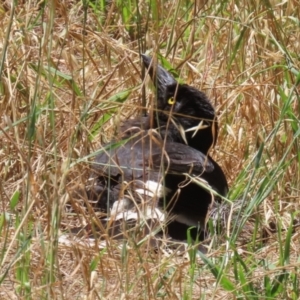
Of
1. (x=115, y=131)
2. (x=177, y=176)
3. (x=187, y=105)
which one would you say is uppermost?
(x=115, y=131)

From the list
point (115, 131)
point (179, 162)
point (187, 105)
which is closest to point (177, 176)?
point (179, 162)

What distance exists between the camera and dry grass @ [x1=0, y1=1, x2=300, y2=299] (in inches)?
110

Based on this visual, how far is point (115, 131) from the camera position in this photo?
3.33 metres

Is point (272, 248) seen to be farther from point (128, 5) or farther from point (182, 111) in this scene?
point (128, 5)

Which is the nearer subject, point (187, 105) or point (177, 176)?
point (177, 176)

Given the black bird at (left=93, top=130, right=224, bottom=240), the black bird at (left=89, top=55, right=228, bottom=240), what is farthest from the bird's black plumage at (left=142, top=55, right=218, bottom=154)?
the black bird at (left=93, top=130, right=224, bottom=240)

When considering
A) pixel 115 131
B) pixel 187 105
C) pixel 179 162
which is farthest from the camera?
pixel 187 105

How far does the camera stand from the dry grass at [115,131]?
9.16 ft

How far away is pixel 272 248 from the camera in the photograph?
11.6 feet

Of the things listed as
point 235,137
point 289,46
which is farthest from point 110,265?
point 289,46

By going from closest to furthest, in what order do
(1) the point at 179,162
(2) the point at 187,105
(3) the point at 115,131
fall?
(3) the point at 115,131 < (1) the point at 179,162 < (2) the point at 187,105

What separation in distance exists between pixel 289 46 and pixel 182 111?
0.56 m

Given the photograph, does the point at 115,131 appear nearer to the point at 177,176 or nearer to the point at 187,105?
the point at 177,176

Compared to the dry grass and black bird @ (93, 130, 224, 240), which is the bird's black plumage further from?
black bird @ (93, 130, 224, 240)
